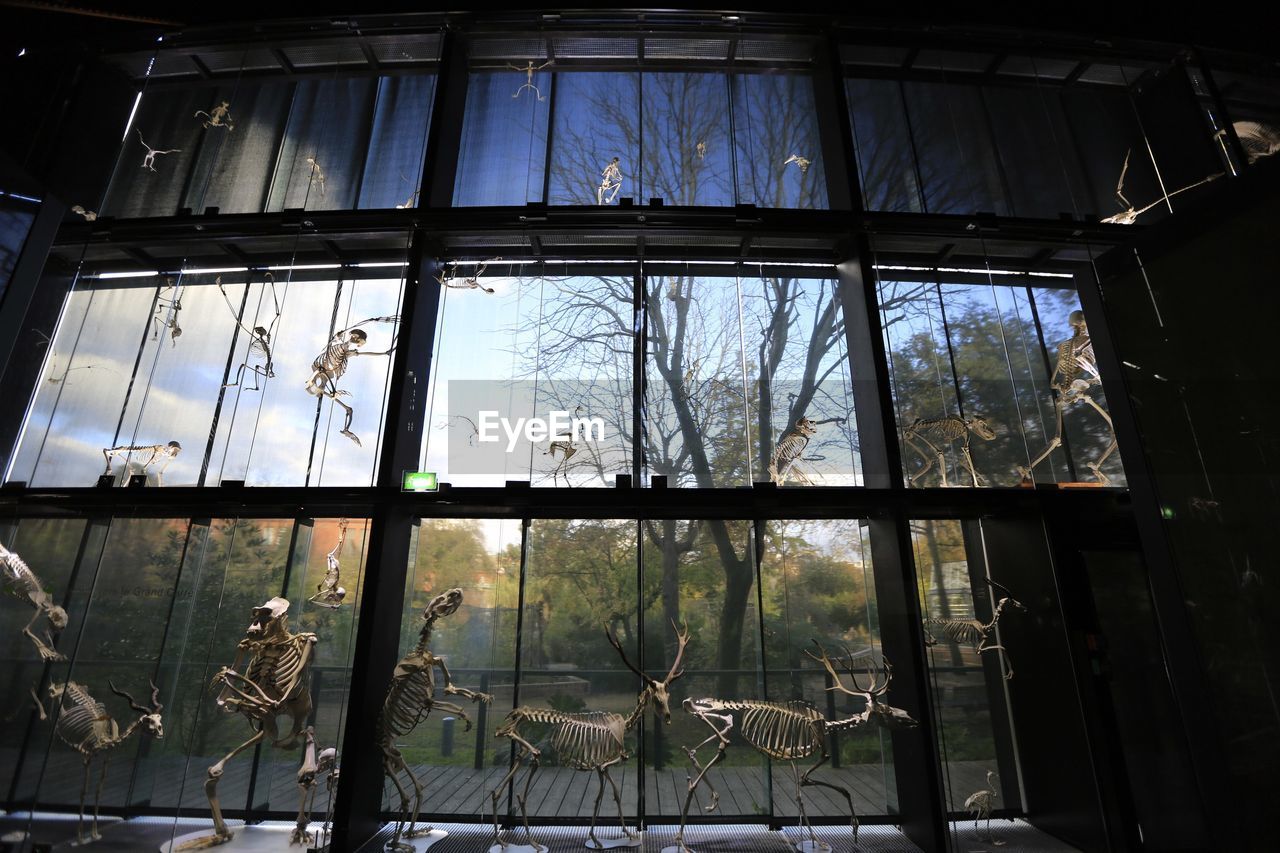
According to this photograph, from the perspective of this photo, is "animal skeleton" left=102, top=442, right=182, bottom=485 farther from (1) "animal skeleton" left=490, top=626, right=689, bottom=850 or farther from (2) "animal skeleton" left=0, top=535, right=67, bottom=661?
(1) "animal skeleton" left=490, top=626, right=689, bottom=850

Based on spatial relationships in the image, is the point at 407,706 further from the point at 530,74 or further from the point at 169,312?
the point at 530,74

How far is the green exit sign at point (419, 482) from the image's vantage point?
4.71m

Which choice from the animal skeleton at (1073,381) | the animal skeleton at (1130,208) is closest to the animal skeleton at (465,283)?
the animal skeleton at (1073,381)

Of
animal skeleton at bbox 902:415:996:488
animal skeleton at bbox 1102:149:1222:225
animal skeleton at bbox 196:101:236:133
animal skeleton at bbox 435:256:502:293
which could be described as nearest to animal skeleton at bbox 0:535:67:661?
animal skeleton at bbox 435:256:502:293

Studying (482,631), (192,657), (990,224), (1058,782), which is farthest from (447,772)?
(990,224)

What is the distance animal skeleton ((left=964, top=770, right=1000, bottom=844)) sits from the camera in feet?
13.3

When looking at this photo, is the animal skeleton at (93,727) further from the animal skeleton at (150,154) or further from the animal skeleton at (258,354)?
the animal skeleton at (150,154)

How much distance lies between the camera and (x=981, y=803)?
4.08 meters

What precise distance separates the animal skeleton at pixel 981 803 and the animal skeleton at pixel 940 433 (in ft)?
8.68

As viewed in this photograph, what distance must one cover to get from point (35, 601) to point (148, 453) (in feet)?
4.63

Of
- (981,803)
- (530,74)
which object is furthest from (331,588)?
(530,74)

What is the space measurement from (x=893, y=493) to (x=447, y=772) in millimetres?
4621

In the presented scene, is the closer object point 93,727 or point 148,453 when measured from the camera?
point 93,727

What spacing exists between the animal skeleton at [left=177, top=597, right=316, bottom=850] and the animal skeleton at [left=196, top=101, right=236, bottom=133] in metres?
5.89
